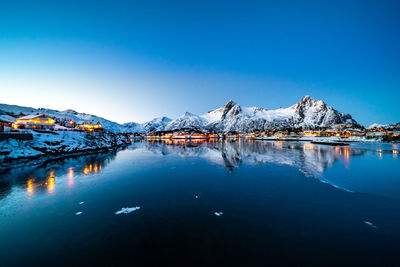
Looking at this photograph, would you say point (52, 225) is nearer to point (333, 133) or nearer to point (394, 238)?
point (394, 238)

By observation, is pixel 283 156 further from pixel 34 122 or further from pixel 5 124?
pixel 34 122

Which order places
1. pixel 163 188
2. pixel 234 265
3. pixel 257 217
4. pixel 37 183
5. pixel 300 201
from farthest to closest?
pixel 37 183, pixel 163 188, pixel 300 201, pixel 257 217, pixel 234 265

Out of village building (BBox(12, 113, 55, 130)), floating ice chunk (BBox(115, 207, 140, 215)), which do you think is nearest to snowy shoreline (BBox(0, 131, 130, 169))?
village building (BBox(12, 113, 55, 130))

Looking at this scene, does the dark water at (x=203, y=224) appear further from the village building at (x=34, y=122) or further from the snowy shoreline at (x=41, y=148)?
the village building at (x=34, y=122)

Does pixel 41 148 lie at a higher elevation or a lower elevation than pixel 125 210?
higher

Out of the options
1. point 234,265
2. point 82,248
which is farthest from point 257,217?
point 82,248

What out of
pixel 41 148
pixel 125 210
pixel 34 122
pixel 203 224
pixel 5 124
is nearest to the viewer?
pixel 203 224

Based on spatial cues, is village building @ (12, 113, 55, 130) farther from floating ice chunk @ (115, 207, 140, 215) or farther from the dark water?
floating ice chunk @ (115, 207, 140, 215)

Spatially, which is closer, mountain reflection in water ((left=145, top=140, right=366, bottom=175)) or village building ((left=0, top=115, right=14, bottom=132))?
mountain reflection in water ((left=145, top=140, right=366, bottom=175))

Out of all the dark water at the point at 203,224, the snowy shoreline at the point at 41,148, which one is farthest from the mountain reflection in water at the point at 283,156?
the snowy shoreline at the point at 41,148

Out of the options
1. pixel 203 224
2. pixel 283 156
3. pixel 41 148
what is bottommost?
pixel 203 224

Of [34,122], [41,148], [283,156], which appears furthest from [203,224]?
[34,122]

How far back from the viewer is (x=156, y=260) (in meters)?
6.81

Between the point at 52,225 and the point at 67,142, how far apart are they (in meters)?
46.5
